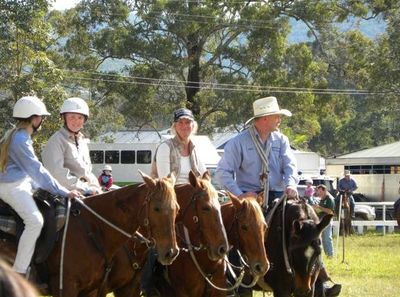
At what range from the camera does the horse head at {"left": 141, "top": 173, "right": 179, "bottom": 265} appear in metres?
7.23

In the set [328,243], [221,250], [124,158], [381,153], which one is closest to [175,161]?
[221,250]

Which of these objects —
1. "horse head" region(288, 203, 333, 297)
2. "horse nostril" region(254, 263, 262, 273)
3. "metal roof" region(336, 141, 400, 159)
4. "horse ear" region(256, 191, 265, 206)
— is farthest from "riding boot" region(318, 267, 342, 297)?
"metal roof" region(336, 141, 400, 159)

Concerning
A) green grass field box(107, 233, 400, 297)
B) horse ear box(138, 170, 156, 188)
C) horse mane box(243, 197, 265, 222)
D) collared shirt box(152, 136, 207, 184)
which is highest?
collared shirt box(152, 136, 207, 184)

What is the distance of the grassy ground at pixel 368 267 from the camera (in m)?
14.0

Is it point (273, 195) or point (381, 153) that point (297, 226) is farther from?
point (381, 153)

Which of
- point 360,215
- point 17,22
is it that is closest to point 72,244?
point 17,22

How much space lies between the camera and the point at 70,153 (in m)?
8.75

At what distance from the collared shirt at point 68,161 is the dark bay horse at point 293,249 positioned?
75.2 inches

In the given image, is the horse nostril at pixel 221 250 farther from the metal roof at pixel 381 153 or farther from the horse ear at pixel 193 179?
the metal roof at pixel 381 153

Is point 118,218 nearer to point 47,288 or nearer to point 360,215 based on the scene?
point 47,288

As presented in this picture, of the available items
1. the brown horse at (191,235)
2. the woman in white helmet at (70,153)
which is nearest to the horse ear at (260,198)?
the brown horse at (191,235)

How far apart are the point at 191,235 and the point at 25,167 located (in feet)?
5.43

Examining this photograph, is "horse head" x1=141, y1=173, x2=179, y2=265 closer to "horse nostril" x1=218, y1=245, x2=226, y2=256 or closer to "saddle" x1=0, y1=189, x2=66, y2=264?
"horse nostril" x1=218, y1=245, x2=226, y2=256

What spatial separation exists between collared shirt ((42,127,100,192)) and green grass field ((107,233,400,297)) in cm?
422
